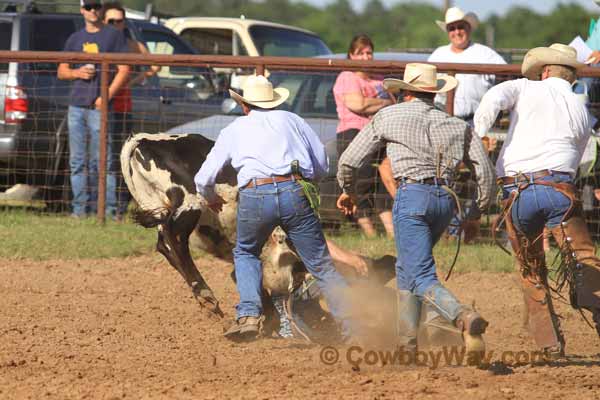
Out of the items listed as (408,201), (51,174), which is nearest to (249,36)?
(51,174)

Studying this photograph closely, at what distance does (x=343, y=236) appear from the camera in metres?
10.8

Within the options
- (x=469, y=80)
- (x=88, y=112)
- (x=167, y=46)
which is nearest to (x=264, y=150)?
(x=469, y=80)

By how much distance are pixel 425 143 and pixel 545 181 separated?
0.82m

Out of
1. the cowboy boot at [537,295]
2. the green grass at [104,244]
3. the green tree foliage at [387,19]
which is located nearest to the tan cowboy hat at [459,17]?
the green grass at [104,244]

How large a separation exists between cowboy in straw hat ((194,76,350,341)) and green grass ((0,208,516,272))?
122 inches

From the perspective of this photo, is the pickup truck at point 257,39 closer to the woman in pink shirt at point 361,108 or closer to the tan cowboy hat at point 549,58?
the woman in pink shirt at point 361,108

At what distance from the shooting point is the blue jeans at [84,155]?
11219 millimetres

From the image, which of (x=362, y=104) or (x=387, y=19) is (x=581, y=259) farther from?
(x=387, y=19)

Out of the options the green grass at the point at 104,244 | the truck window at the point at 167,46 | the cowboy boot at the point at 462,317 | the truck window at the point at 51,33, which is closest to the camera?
the cowboy boot at the point at 462,317

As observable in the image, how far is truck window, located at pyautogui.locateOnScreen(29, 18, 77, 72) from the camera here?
11984 millimetres

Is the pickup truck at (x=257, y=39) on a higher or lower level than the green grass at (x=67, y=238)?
higher

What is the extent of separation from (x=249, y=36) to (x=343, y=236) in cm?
526

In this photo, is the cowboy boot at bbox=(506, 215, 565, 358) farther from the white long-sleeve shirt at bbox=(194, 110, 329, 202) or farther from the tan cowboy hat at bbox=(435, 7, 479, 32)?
the tan cowboy hat at bbox=(435, 7, 479, 32)

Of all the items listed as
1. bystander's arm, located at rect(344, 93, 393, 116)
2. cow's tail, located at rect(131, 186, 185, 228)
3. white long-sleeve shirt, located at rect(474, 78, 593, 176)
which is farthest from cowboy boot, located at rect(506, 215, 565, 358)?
bystander's arm, located at rect(344, 93, 393, 116)
